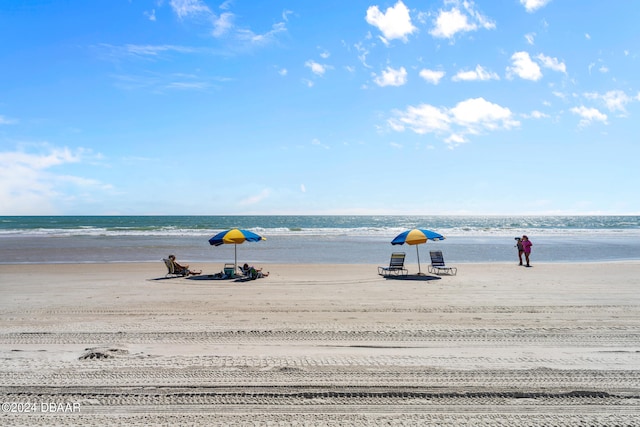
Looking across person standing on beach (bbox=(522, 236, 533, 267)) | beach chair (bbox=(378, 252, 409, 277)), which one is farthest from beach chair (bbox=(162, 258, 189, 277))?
person standing on beach (bbox=(522, 236, 533, 267))

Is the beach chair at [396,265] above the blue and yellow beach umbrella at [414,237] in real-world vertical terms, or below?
below

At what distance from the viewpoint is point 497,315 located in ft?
26.6

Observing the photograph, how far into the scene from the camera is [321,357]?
18.4 feet

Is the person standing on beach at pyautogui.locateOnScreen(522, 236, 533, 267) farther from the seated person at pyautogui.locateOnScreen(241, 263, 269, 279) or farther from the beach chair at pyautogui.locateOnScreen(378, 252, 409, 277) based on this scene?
the seated person at pyautogui.locateOnScreen(241, 263, 269, 279)

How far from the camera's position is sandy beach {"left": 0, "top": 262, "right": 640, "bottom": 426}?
4.16 m

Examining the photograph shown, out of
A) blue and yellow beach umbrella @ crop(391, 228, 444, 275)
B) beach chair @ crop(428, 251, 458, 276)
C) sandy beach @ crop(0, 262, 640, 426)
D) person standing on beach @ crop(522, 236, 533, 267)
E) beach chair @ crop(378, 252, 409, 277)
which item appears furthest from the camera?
person standing on beach @ crop(522, 236, 533, 267)

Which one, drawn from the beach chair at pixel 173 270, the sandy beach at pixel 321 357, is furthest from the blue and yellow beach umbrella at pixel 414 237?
the beach chair at pixel 173 270

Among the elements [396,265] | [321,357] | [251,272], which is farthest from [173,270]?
[321,357]

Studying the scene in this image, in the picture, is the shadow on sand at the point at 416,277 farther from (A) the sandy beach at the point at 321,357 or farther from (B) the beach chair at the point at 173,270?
(B) the beach chair at the point at 173,270

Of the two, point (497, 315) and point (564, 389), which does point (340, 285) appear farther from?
point (564, 389)

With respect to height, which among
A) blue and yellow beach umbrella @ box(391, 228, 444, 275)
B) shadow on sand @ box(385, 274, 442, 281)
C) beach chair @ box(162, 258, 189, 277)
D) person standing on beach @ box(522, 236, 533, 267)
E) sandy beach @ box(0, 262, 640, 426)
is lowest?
shadow on sand @ box(385, 274, 442, 281)

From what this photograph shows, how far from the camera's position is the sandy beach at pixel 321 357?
164 inches

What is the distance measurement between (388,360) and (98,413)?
139 inches

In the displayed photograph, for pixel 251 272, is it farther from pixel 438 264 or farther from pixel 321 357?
pixel 321 357
